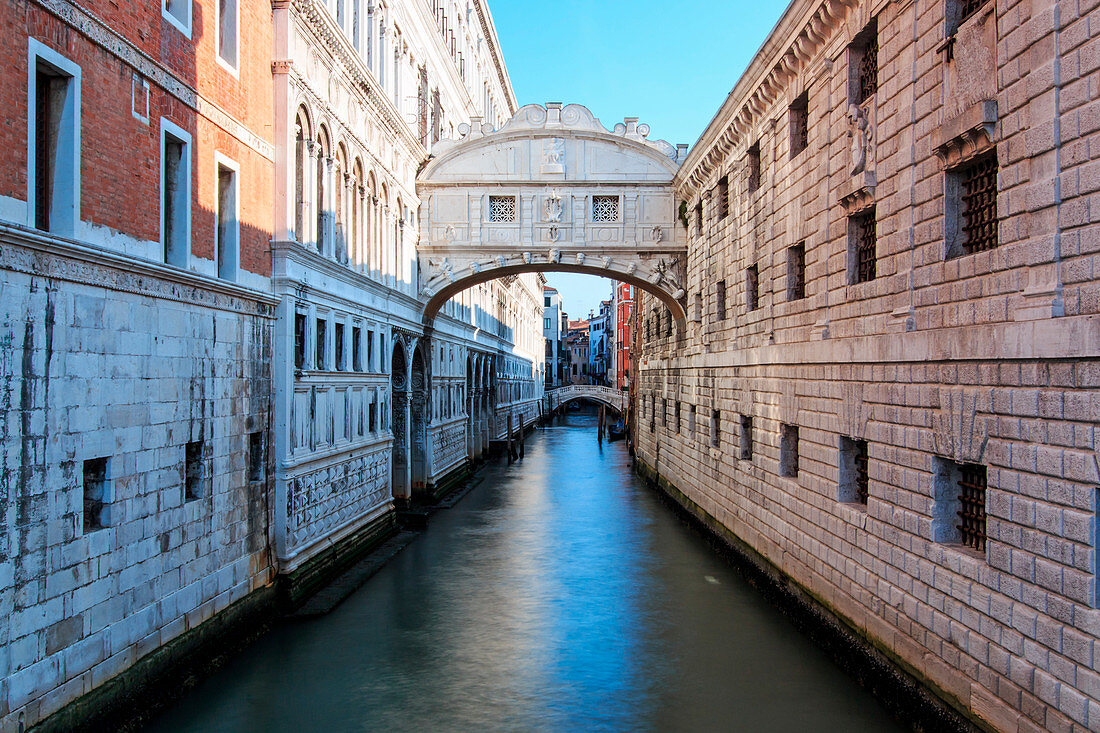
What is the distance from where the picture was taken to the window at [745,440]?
1419 cm

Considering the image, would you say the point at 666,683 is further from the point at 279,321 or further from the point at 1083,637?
the point at 279,321

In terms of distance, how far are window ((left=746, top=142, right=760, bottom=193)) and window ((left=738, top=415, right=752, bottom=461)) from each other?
155 inches

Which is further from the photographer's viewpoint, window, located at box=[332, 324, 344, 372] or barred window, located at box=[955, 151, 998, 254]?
window, located at box=[332, 324, 344, 372]

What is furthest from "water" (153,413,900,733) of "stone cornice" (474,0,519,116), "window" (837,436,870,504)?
"stone cornice" (474,0,519,116)

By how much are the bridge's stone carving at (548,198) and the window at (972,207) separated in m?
12.4

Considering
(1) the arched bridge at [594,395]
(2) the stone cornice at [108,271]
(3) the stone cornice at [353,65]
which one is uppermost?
(3) the stone cornice at [353,65]

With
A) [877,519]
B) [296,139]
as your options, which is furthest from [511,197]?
[877,519]

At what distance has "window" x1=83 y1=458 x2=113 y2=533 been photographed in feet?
23.0

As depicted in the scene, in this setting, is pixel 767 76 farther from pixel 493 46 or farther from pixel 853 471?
pixel 493 46

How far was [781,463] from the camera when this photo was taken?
38.8 feet

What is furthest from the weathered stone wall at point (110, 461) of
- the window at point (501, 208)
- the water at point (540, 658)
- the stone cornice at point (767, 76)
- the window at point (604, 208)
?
the window at point (604, 208)

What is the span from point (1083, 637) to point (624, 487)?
67.0ft

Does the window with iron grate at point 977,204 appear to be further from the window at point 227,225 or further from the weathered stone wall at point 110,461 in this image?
the window at point 227,225

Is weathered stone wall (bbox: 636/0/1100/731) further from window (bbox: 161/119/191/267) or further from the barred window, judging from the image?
window (bbox: 161/119/191/267)
